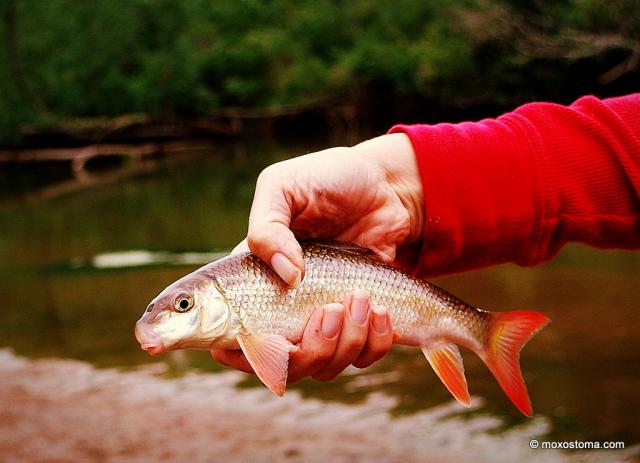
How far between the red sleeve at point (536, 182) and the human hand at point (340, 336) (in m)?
0.67

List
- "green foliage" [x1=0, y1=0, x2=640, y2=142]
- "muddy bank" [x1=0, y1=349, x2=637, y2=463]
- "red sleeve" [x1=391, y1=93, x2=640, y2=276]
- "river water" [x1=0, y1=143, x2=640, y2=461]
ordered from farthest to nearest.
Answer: "green foliage" [x1=0, y1=0, x2=640, y2=142] < "river water" [x1=0, y1=143, x2=640, y2=461] < "muddy bank" [x1=0, y1=349, x2=637, y2=463] < "red sleeve" [x1=391, y1=93, x2=640, y2=276]

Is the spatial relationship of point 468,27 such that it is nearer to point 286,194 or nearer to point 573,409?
point 573,409

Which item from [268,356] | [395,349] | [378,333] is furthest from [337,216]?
[395,349]

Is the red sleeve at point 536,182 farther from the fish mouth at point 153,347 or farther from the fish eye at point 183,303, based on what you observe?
the fish mouth at point 153,347

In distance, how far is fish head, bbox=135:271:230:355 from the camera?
317cm

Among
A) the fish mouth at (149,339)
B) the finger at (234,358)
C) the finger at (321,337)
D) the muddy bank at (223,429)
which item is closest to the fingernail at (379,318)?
the finger at (321,337)

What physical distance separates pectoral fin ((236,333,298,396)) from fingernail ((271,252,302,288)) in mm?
250

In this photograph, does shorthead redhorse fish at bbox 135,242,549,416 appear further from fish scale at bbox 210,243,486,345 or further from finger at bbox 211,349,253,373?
finger at bbox 211,349,253,373

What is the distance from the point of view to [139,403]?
8062 mm

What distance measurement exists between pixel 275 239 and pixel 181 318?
474 millimetres

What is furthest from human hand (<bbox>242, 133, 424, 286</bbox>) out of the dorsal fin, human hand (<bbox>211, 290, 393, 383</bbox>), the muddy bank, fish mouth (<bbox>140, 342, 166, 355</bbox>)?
the muddy bank

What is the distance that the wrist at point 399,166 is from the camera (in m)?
4.00

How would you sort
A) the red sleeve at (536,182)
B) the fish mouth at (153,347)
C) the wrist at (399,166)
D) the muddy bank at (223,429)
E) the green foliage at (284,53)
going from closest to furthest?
1. the fish mouth at (153,347)
2. the red sleeve at (536,182)
3. the wrist at (399,166)
4. the muddy bank at (223,429)
5. the green foliage at (284,53)

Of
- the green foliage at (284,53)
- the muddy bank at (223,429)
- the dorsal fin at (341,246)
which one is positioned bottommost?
the green foliage at (284,53)
